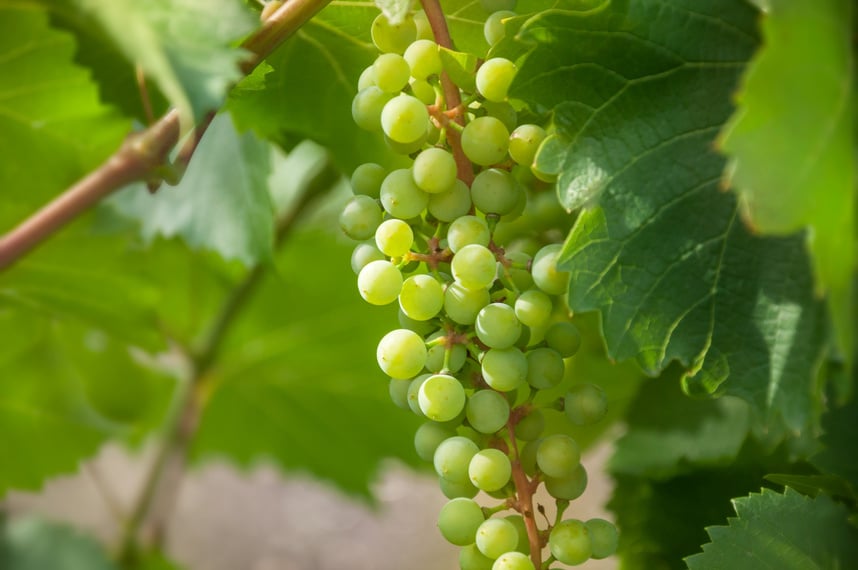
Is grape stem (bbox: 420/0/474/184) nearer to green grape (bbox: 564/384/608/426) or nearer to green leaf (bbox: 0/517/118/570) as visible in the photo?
green grape (bbox: 564/384/608/426)

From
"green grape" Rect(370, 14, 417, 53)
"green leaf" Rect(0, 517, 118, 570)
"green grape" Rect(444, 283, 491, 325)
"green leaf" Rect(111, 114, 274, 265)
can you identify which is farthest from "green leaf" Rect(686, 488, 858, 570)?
"green leaf" Rect(0, 517, 118, 570)

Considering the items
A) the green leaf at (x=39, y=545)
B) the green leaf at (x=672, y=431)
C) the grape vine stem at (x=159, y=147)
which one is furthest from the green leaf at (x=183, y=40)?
the green leaf at (x=39, y=545)

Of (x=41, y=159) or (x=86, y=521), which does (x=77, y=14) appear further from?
(x=86, y=521)

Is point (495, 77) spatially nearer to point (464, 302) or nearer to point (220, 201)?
point (464, 302)

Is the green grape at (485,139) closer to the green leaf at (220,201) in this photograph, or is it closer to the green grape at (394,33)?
the green grape at (394,33)

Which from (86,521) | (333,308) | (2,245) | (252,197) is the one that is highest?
(2,245)

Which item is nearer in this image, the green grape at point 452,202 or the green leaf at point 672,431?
the green grape at point 452,202

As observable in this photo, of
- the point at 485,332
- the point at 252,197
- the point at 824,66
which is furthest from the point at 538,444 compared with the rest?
the point at 252,197
